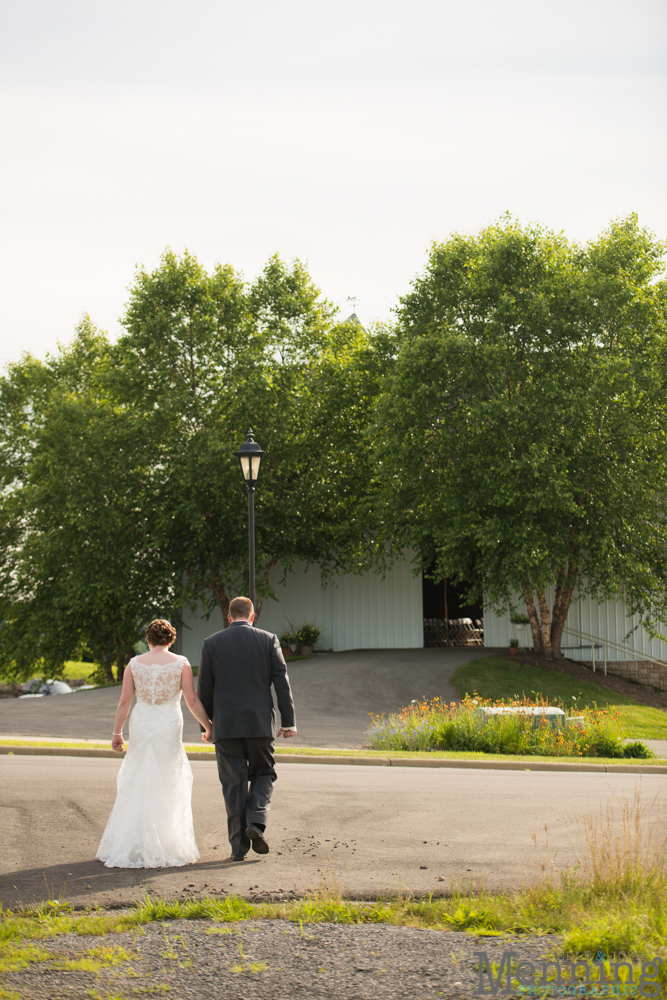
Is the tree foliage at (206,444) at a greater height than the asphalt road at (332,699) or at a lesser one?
greater

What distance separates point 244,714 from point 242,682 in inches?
10.2

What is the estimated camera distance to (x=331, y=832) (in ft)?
25.6

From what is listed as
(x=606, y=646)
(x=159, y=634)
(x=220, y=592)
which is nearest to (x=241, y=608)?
(x=159, y=634)

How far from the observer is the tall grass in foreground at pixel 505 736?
1559 cm

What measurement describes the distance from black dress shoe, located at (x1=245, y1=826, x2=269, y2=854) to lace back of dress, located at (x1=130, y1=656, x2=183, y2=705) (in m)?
1.25

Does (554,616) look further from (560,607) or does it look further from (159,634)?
(159,634)

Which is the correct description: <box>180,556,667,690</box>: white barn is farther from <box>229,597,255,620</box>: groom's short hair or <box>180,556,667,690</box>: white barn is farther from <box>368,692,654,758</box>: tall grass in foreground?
<box>229,597,255,620</box>: groom's short hair

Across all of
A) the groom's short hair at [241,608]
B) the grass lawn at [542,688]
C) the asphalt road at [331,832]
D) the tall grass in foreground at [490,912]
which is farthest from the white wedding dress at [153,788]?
the grass lawn at [542,688]

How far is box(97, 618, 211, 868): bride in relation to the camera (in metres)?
6.70

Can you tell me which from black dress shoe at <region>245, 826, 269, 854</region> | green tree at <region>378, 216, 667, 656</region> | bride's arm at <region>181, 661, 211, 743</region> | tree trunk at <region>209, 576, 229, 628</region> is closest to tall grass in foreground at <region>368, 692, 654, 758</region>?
green tree at <region>378, 216, 667, 656</region>

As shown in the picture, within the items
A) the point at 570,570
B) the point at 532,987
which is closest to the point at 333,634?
the point at 570,570

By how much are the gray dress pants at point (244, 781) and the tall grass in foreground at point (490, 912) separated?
1.14 metres

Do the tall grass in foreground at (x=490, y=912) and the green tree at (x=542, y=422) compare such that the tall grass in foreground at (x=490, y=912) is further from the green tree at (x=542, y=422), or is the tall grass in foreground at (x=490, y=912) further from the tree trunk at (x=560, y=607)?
the tree trunk at (x=560, y=607)

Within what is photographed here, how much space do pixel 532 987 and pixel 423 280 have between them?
26.2 meters
